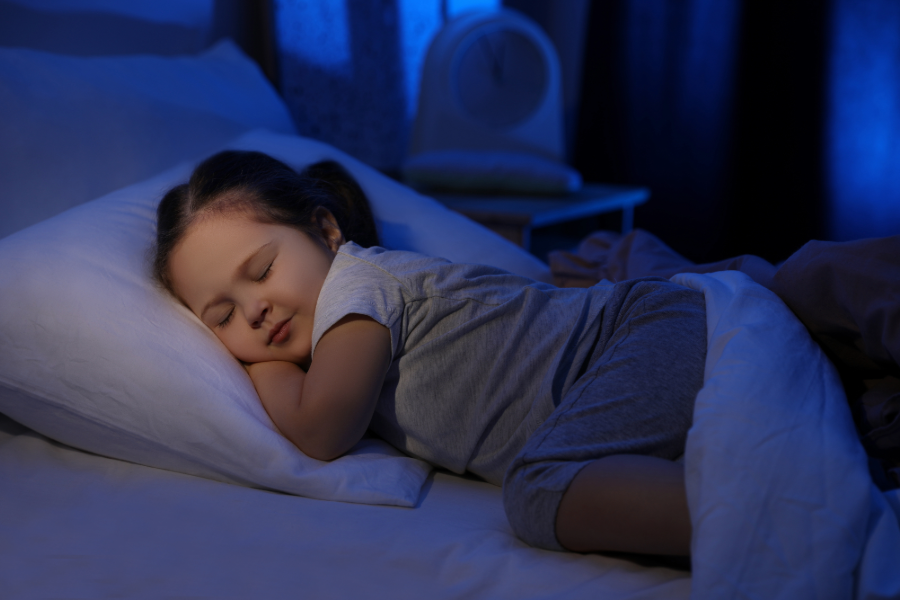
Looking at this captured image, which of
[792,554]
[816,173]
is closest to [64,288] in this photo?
[792,554]

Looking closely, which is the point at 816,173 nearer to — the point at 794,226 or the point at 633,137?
the point at 794,226

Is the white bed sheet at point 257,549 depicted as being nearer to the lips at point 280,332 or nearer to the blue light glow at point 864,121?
the lips at point 280,332

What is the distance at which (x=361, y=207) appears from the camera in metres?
1.10

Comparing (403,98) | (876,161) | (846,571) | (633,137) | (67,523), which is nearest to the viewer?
(846,571)

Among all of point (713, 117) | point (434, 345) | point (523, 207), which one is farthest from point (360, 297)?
point (713, 117)

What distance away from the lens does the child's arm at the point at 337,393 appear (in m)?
0.73

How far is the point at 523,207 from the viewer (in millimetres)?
1598

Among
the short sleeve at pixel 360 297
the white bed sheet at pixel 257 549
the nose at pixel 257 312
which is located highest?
the short sleeve at pixel 360 297

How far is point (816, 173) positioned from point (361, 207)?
2128 mm

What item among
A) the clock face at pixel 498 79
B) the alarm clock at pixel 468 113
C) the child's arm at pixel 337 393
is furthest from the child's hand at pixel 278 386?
the clock face at pixel 498 79

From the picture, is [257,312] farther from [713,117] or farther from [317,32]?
[713,117]

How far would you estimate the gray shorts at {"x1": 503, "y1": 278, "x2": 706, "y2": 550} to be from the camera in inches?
25.2

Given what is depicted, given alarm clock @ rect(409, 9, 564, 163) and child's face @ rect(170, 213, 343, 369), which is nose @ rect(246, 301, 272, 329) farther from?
alarm clock @ rect(409, 9, 564, 163)

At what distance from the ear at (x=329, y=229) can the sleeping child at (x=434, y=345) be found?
0.10 ft
